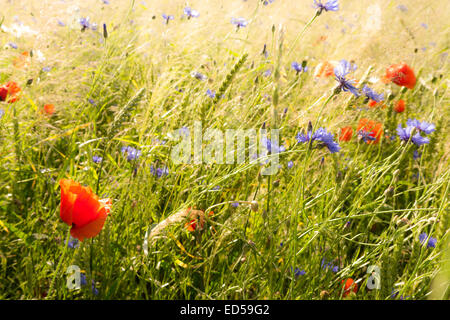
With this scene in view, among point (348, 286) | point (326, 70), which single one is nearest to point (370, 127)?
point (326, 70)

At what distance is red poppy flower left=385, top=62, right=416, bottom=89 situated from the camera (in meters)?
1.34

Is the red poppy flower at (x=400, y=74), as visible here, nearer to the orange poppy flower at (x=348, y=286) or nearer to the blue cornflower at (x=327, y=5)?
the blue cornflower at (x=327, y=5)

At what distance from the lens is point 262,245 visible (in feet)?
3.07

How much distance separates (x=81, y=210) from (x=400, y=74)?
1174mm

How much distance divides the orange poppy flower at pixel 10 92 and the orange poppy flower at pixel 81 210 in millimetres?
520

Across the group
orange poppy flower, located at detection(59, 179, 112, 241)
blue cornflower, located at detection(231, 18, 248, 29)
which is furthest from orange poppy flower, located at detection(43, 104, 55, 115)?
blue cornflower, located at detection(231, 18, 248, 29)

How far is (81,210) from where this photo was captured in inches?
27.6

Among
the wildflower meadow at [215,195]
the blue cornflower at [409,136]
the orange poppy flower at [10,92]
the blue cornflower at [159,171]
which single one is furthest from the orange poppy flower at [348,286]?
the orange poppy flower at [10,92]

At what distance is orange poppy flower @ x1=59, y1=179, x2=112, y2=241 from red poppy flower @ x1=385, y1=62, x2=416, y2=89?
102 cm

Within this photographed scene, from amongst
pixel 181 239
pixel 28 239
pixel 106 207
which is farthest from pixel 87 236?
pixel 181 239

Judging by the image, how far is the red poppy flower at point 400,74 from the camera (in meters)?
1.34

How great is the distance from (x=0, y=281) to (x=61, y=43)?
0.83 metres

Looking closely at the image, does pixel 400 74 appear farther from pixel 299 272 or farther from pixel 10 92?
pixel 10 92

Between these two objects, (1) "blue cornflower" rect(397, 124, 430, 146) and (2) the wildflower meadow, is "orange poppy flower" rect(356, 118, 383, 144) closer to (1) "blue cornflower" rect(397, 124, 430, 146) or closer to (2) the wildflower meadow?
(2) the wildflower meadow
